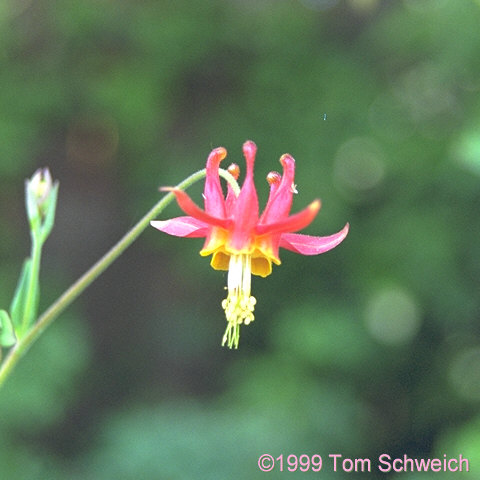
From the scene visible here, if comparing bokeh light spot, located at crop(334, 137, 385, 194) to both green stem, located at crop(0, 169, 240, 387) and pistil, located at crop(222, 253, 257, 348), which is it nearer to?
pistil, located at crop(222, 253, 257, 348)

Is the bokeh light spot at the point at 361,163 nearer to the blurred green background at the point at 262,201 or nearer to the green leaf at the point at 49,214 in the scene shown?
the blurred green background at the point at 262,201

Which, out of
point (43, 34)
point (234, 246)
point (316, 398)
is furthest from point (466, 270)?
point (43, 34)

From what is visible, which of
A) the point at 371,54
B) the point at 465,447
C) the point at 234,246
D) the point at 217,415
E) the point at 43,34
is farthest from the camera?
the point at 43,34

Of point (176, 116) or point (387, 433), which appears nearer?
point (387, 433)

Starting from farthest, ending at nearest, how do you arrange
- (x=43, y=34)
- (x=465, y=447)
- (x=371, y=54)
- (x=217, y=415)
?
(x=43, y=34) < (x=371, y=54) < (x=217, y=415) < (x=465, y=447)

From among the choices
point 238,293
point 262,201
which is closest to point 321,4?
point 262,201

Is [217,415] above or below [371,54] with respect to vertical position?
below

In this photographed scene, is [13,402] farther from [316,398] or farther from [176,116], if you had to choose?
[176,116]
